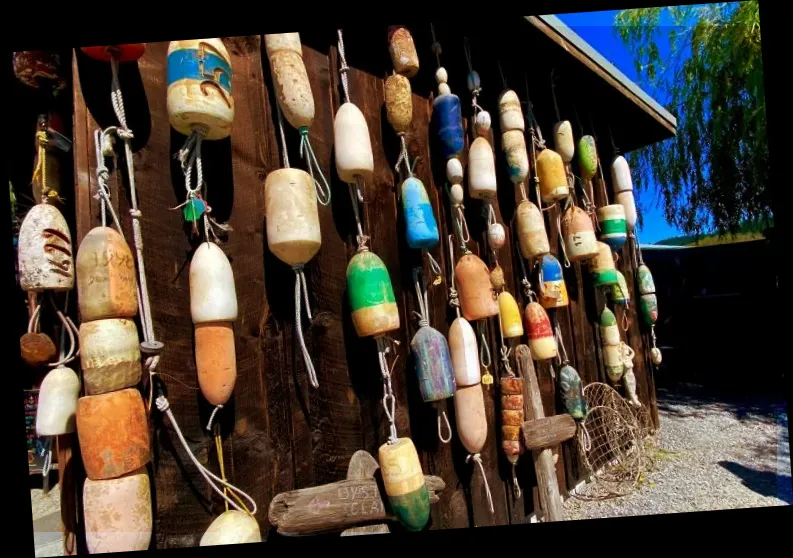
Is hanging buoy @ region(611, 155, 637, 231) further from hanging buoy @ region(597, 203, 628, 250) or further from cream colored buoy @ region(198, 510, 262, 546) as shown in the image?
cream colored buoy @ region(198, 510, 262, 546)

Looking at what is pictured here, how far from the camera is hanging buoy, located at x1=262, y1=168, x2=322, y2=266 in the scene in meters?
0.60

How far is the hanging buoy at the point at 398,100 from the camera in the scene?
0.80 metres

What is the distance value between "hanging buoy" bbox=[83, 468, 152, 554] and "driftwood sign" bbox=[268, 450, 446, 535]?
19 centimetres

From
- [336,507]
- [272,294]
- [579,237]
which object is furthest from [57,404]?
[579,237]

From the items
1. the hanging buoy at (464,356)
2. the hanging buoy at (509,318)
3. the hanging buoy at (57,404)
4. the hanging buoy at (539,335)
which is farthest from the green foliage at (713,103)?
the hanging buoy at (57,404)

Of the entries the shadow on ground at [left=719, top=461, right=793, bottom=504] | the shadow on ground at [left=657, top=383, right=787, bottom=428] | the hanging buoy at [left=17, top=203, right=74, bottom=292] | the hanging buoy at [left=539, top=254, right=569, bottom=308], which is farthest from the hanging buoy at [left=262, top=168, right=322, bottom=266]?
the shadow on ground at [left=657, top=383, right=787, bottom=428]

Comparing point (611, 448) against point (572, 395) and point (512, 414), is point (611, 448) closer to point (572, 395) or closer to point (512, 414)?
point (572, 395)

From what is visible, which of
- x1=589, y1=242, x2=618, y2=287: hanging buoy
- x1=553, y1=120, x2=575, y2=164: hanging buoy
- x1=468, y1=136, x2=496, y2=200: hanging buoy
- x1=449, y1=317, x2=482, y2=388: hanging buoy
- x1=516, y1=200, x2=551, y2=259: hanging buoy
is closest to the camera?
x1=449, y1=317, x2=482, y2=388: hanging buoy

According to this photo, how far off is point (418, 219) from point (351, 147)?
0.59 feet

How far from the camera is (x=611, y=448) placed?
1343 millimetres

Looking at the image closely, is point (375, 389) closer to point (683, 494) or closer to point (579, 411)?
point (579, 411)

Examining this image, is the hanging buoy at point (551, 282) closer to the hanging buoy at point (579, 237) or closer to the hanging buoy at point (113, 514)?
the hanging buoy at point (579, 237)

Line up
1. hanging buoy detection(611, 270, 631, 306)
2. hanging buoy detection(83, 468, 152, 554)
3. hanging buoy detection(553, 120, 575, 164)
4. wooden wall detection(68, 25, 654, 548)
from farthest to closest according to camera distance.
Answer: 1. hanging buoy detection(611, 270, 631, 306)
2. hanging buoy detection(553, 120, 575, 164)
3. wooden wall detection(68, 25, 654, 548)
4. hanging buoy detection(83, 468, 152, 554)

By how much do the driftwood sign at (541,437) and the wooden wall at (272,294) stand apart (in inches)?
3.2
